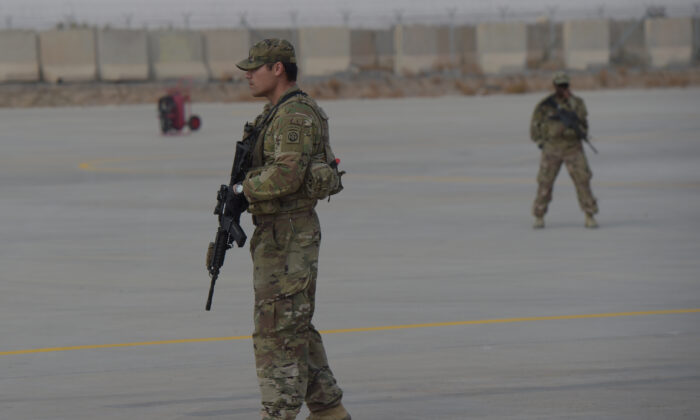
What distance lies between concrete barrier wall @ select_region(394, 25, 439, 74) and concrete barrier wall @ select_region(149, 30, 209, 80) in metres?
12.3

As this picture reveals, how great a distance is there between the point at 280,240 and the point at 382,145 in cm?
2517

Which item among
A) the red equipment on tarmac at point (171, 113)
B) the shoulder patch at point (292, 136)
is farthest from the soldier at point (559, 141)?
the red equipment on tarmac at point (171, 113)

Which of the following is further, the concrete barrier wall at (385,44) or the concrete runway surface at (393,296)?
the concrete barrier wall at (385,44)

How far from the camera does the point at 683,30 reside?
259 feet

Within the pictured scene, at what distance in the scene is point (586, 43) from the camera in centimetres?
7712

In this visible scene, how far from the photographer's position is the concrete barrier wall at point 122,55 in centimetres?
6494

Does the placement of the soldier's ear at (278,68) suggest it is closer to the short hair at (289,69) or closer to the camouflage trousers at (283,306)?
the short hair at (289,69)

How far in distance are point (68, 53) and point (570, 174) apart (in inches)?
2033

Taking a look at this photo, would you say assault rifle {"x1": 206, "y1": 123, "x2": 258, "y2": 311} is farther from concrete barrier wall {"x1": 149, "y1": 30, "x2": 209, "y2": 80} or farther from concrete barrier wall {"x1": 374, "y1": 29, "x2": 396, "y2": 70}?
concrete barrier wall {"x1": 374, "y1": 29, "x2": 396, "y2": 70}

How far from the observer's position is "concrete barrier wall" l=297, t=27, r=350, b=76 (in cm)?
7038

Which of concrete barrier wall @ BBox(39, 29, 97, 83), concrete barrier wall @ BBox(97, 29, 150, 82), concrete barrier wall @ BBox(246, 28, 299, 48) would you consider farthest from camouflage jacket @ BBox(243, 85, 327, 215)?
concrete barrier wall @ BBox(246, 28, 299, 48)

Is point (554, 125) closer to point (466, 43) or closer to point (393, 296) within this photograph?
point (393, 296)

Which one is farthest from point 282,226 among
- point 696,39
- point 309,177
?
point 696,39

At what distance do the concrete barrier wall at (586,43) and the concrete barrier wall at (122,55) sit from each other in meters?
25.6
